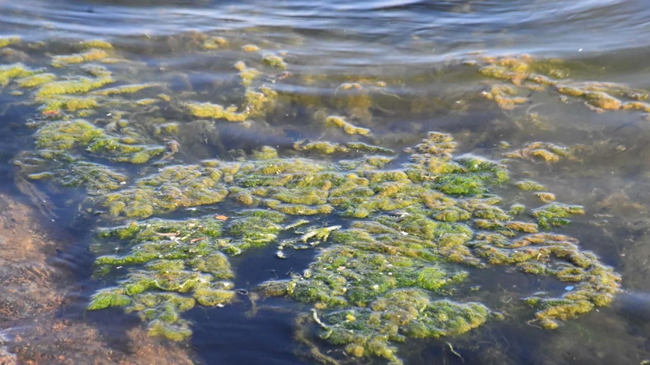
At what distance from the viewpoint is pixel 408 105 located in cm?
489

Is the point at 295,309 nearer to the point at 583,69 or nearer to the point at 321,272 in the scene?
the point at 321,272

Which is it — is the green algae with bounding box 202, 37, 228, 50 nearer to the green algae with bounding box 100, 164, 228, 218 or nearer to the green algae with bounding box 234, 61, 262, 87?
the green algae with bounding box 234, 61, 262, 87

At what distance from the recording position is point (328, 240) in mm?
3383

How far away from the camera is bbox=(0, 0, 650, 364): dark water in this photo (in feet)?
9.12

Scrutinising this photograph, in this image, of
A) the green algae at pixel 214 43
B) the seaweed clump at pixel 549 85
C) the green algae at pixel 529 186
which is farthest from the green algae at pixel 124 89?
the green algae at pixel 529 186

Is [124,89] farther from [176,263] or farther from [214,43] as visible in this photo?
[176,263]

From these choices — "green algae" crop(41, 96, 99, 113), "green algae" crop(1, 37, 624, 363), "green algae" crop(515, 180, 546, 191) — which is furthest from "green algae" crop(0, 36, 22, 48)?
"green algae" crop(515, 180, 546, 191)

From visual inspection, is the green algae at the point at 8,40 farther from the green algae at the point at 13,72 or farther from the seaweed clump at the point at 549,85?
the seaweed clump at the point at 549,85

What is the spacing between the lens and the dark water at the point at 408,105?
2.78 m

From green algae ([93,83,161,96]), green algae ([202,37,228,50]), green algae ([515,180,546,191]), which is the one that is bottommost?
green algae ([515,180,546,191])

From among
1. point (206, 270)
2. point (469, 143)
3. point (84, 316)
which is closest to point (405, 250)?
point (206, 270)

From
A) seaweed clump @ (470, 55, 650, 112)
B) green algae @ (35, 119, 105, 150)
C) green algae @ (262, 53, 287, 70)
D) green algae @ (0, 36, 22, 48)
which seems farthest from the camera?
green algae @ (0, 36, 22, 48)

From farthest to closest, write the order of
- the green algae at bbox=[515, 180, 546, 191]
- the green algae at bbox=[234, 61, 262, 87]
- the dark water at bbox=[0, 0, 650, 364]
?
the green algae at bbox=[234, 61, 262, 87]
the green algae at bbox=[515, 180, 546, 191]
the dark water at bbox=[0, 0, 650, 364]

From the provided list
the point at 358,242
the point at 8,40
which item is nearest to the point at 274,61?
the point at 8,40
